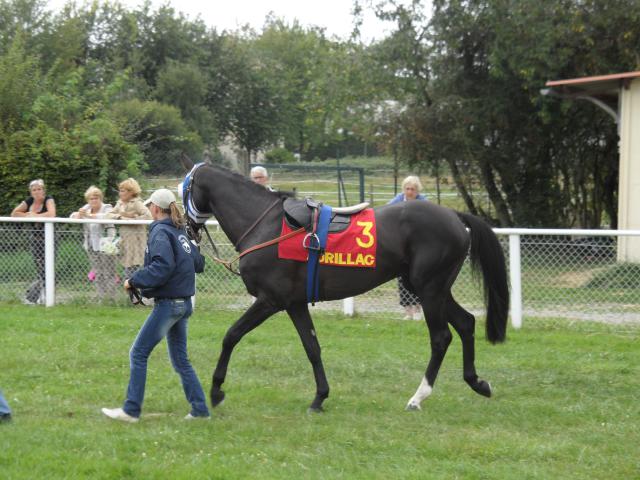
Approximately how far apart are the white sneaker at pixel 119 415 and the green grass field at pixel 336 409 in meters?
0.07

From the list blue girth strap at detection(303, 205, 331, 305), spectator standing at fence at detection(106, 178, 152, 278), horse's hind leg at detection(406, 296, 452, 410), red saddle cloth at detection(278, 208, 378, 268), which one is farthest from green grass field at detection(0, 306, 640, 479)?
red saddle cloth at detection(278, 208, 378, 268)

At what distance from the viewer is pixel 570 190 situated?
798 inches

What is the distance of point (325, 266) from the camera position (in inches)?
270

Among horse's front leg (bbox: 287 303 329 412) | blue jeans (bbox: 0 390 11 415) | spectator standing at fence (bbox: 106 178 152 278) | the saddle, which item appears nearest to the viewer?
blue jeans (bbox: 0 390 11 415)

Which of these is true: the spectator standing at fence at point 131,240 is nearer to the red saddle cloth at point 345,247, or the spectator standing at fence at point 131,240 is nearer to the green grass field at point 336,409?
the green grass field at point 336,409

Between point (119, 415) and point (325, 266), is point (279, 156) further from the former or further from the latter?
point (119, 415)

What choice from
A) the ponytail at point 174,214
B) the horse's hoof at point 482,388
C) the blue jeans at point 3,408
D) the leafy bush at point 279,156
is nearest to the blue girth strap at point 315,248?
the ponytail at point 174,214

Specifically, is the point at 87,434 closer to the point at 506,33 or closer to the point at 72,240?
the point at 72,240

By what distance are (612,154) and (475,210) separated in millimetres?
3458

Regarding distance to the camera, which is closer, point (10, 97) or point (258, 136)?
point (10, 97)

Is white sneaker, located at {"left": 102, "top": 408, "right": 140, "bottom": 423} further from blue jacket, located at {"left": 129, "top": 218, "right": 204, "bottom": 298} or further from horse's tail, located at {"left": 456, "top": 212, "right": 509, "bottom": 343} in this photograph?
horse's tail, located at {"left": 456, "top": 212, "right": 509, "bottom": 343}

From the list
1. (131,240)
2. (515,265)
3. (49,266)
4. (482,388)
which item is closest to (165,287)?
(482,388)

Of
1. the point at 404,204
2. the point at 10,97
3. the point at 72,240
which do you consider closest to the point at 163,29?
the point at 10,97

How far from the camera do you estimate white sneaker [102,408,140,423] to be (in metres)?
6.27
